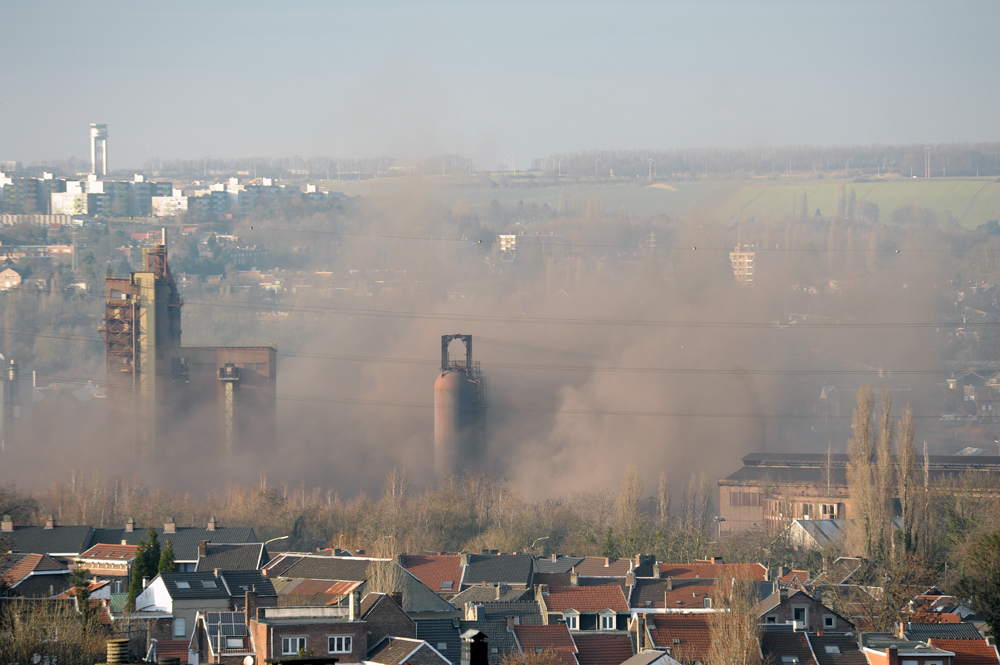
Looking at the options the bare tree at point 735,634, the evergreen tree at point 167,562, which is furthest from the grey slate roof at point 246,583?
the bare tree at point 735,634

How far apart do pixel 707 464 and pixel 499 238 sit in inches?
2731

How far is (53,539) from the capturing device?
48.3 metres

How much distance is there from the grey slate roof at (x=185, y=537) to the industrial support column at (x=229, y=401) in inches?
1205

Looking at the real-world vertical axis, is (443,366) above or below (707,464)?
above

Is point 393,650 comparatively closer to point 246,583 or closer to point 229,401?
point 246,583

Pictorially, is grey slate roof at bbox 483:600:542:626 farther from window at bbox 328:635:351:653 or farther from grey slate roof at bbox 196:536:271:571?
grey slate roof at bbox 196:536:271:571

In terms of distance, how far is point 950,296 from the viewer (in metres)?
141

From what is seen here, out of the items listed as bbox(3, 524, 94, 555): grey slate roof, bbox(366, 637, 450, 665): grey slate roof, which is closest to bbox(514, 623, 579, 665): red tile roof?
bbox(366, 637, 450, 665): grey slate roof

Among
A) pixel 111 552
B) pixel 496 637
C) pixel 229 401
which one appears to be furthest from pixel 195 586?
pixel 229 401

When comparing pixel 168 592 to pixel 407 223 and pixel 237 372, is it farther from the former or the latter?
pixel 407 223

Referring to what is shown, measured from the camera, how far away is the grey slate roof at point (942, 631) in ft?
105

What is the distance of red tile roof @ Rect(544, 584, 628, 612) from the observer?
1463 inches

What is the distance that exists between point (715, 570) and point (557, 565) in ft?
24.0

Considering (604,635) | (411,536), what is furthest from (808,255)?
(604,635)
